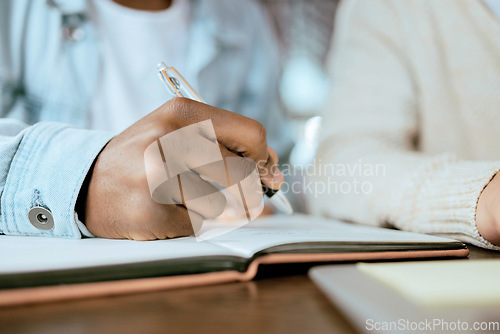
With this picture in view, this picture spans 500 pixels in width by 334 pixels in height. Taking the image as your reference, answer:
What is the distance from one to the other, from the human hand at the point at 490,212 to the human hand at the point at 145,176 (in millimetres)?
198

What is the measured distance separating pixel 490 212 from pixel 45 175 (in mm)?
390

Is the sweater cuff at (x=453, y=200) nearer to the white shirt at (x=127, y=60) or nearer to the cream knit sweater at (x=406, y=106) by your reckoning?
the cream knit sweater at (x=406, y=106)

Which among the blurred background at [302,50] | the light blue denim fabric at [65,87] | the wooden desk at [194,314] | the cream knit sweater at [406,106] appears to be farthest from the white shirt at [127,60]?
the blurred background at [302,50]

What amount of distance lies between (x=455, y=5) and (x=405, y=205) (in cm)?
39


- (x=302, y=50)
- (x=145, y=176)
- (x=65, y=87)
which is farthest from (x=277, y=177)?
(x=302, y=50)

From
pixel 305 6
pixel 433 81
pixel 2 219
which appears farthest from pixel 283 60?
pixel 2 219

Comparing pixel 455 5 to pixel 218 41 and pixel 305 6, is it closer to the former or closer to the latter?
pixel 218 41

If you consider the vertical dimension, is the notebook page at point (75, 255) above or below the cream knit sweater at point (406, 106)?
below

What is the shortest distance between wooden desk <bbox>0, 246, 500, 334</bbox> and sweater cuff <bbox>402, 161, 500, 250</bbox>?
0.71ft

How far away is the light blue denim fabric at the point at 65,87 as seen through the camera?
0.31 metres

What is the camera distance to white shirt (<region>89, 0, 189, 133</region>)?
74 centimetres

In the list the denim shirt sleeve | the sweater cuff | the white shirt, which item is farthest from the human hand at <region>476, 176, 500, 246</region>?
the white shirt

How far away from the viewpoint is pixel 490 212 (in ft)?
0.96

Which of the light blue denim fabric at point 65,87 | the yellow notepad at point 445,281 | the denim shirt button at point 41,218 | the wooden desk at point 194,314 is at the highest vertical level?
the light blue denim fabric at point 65,87
